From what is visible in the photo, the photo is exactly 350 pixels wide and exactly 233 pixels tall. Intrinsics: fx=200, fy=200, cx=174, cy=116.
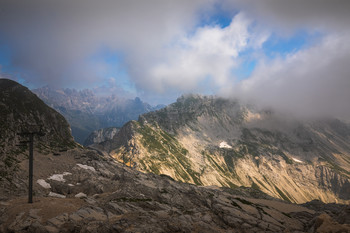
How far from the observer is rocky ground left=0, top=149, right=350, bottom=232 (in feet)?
89.0

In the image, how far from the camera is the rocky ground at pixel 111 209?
27.1 m

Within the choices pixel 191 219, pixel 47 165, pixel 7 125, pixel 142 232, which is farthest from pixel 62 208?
pixel 7 125

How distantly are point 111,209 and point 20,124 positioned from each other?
64238mm

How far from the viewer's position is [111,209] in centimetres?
3641

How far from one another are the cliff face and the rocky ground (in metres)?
5.14

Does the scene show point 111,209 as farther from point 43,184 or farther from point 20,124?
point 20,124

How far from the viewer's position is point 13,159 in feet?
196

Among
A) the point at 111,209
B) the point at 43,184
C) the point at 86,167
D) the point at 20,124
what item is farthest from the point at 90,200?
the point at 20,124

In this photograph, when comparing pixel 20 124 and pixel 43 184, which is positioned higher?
pixel 20 124

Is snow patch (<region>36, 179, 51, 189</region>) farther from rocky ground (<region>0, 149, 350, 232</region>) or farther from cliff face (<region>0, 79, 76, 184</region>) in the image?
cliff face (<region>0, 79, 76, 184</region>)

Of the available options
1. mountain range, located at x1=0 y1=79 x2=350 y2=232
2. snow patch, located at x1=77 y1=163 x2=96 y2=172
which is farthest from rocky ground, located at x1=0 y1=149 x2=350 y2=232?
snow patch, located at x1=77 y1=163 x2=96 y2=172

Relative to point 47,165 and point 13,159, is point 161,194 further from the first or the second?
point 13,159

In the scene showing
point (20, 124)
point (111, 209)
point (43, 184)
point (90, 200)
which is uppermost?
point (20, 124)

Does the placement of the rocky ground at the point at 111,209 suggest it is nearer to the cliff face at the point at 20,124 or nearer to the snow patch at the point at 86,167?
the snow patch at the point at 86,167
